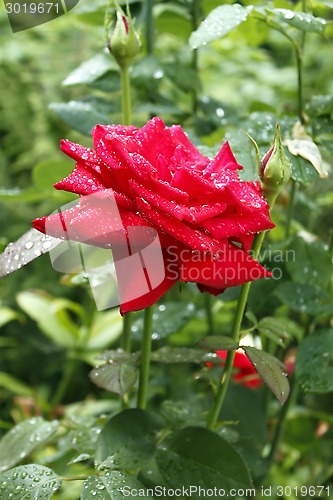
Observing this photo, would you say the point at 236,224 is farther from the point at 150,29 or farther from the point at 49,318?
the point at 49,318

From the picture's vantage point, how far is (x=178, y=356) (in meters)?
0.53

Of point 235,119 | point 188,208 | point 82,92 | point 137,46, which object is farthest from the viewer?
point 82,92

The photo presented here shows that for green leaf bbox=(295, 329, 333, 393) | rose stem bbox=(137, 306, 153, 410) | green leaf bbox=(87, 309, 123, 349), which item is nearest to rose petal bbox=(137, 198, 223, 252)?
rose stem bbox=(137, 306, 153, 410)

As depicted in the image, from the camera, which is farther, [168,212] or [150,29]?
[150,29]

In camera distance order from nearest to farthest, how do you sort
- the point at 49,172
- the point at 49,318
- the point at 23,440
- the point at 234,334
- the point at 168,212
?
the point at 168,212, the point at 234,334, the point at 23,440, the point at 49,172, the point at 49,318

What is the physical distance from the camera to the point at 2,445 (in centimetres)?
60

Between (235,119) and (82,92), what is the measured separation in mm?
589

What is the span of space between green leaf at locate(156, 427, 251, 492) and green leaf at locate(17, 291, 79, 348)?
0.47 m

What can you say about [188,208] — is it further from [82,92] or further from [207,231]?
[82,92]

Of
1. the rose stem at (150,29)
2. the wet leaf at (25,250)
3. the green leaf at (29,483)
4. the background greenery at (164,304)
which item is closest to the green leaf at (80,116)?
the background greenery at (164,304)

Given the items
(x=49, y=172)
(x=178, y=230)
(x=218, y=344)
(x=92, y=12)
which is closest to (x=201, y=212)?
(x=178, y=230)

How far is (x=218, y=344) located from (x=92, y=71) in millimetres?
345

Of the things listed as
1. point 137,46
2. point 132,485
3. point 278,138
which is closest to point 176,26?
point 137,46

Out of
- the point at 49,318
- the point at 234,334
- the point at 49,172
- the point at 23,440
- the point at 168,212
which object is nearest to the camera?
the point at 168,212
